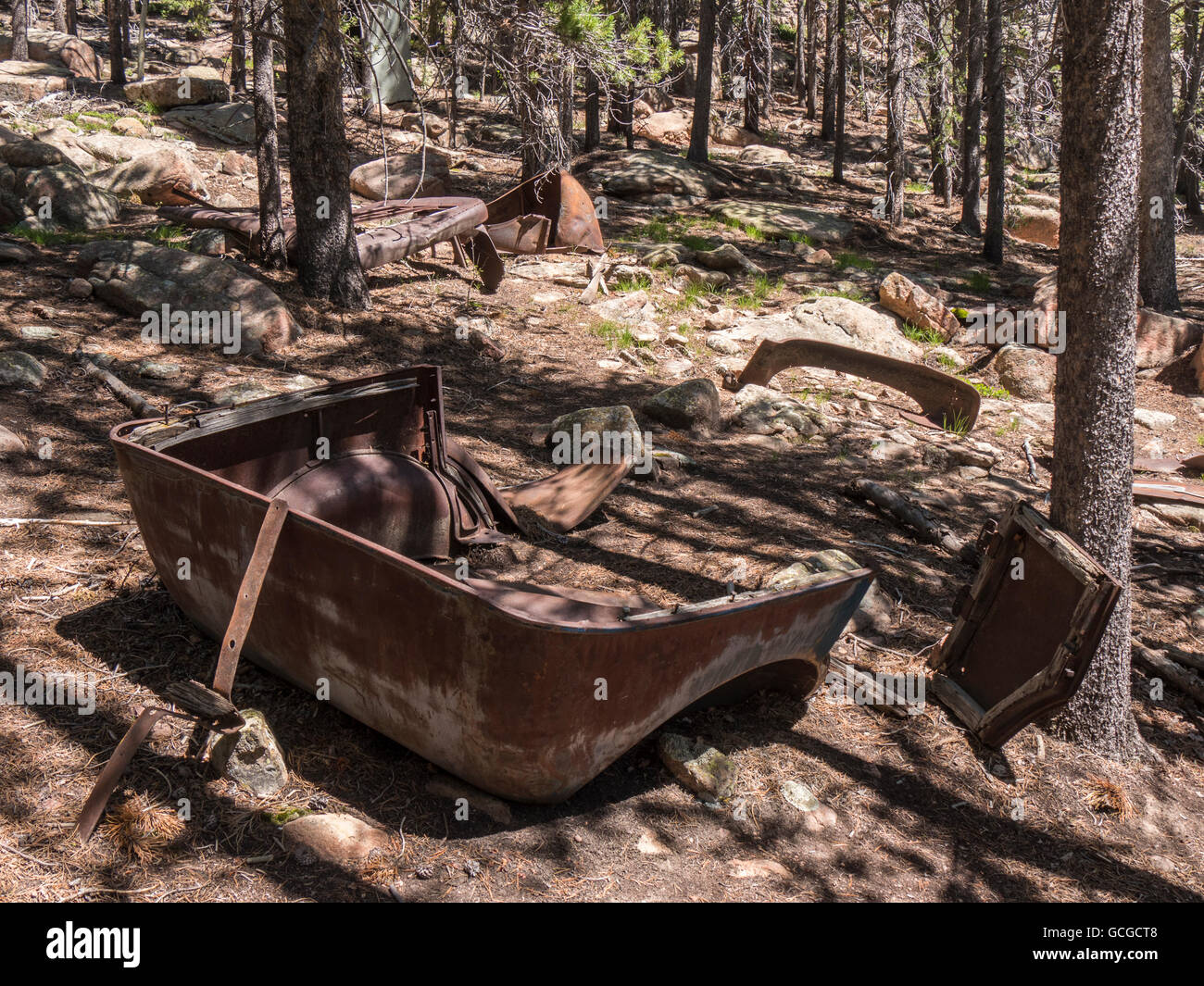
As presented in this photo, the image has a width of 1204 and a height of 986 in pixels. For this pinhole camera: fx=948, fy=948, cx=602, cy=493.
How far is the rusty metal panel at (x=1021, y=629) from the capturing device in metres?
3.67

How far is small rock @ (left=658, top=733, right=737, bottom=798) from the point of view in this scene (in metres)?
3.42

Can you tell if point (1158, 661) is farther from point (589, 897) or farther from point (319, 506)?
point (319, 506)

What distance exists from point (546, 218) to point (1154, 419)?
6708 mm

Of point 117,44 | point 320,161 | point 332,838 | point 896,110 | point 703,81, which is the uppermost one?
point 117,44

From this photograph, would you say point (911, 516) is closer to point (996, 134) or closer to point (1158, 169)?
point (1158, 169)

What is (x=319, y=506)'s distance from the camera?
3.95 meters

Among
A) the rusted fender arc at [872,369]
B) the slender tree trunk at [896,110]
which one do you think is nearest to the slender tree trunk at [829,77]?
the slender tree trunk at [896,110]

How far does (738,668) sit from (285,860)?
160 cm

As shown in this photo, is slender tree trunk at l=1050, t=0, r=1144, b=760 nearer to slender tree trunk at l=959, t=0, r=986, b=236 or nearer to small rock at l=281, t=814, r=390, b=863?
small rock at l=281, t=814, r=390, b=863

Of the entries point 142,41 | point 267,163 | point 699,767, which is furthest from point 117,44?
point 699,767

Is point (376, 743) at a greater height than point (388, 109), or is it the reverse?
point (388, 109)

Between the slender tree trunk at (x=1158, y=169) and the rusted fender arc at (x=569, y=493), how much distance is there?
8100mm

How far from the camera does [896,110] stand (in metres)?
15.1
